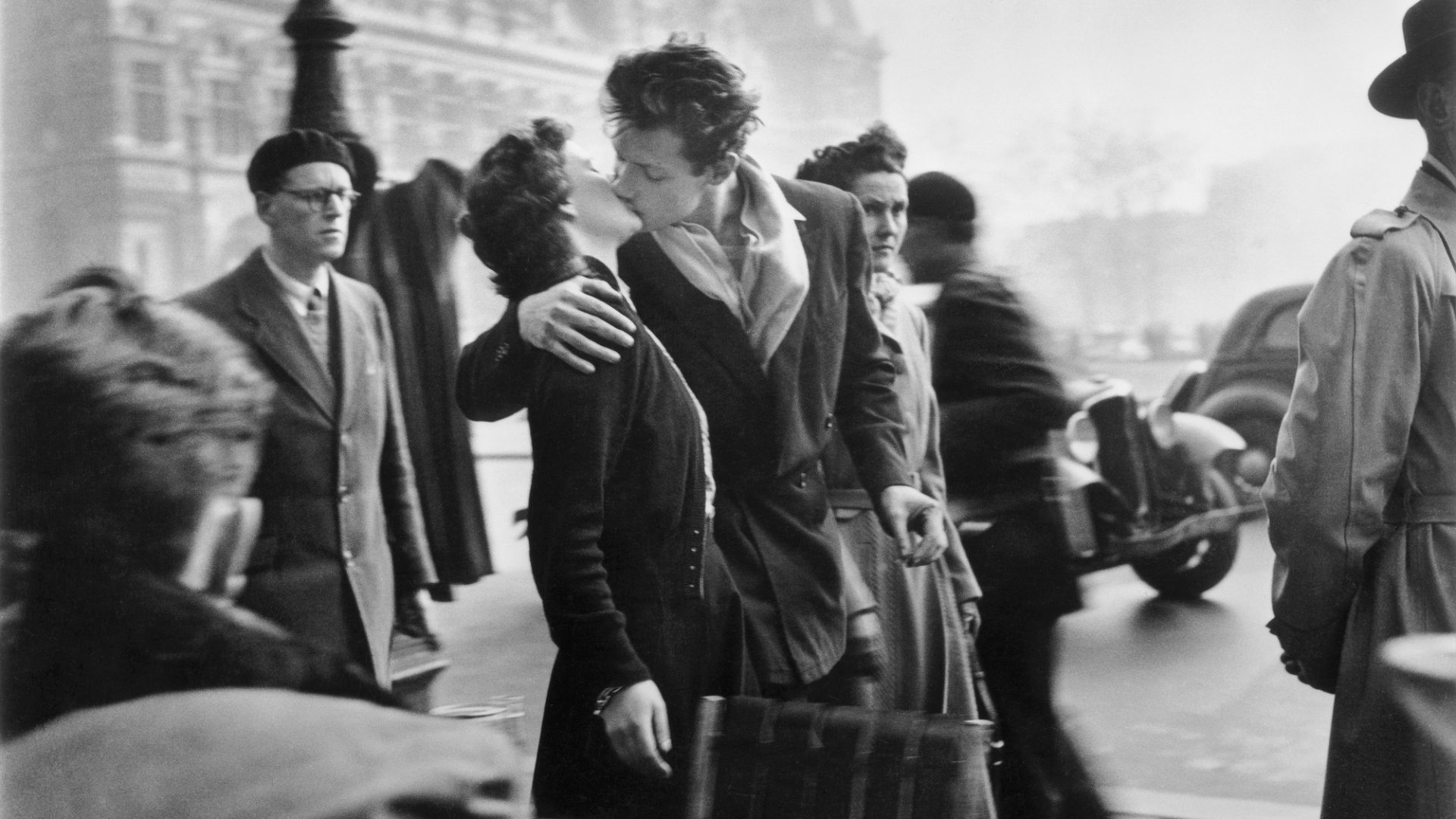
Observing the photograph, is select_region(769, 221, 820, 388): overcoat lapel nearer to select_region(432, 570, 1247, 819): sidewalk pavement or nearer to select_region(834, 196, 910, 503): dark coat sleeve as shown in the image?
select_region(834, 196, 910, 503): dark coat sleeve

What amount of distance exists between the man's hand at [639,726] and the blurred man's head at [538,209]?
0.87 metres

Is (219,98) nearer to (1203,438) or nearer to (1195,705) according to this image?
(1203,438)

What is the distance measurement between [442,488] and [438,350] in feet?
1.00

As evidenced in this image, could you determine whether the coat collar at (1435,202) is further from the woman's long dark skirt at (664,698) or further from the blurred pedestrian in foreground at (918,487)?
the woman's long dark skirt at (664,698)

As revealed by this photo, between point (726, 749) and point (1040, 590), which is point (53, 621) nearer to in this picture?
point (726, 749)

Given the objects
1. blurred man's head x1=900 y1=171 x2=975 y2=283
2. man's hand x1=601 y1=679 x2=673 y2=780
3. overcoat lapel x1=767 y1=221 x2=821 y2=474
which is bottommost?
man's hand x1=601 y1=679 x2=673 y2=780

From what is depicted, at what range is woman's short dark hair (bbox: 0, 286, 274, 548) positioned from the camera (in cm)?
229

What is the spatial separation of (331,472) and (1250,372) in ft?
7.62

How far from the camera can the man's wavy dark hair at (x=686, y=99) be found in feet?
11.1

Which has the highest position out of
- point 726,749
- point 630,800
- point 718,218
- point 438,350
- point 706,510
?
point 718,218

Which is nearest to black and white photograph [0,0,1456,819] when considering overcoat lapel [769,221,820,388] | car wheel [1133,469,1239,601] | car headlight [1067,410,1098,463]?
overcoat lapel [769,221,820,388]

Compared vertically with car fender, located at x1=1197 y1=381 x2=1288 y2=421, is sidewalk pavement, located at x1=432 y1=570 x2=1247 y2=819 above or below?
below

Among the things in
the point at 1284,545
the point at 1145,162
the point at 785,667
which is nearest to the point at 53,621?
the point at 785,667

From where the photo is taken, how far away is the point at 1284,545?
9.56ft
